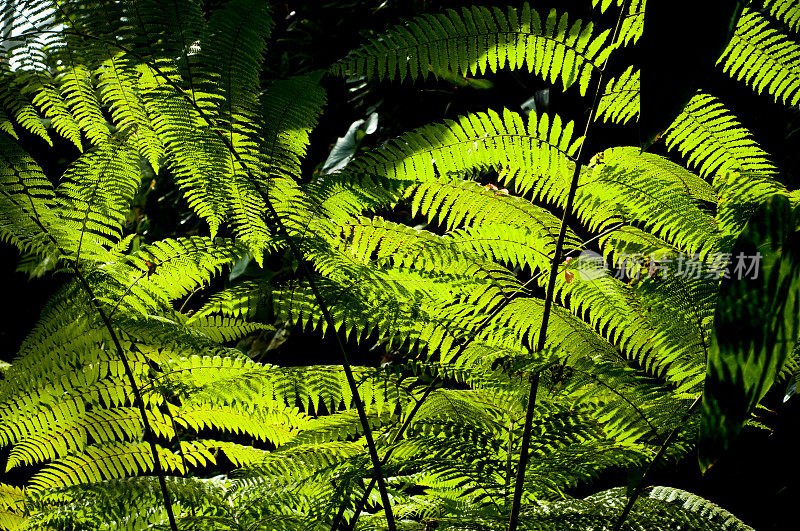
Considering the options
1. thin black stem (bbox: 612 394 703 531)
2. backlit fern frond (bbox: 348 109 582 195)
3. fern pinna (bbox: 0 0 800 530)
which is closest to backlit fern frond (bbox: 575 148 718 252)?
fern pinna (bbox: 0 0 800 530)

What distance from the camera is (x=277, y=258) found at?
319 centimetres

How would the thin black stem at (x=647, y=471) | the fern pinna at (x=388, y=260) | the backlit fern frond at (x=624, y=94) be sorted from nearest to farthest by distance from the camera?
the thin black stem at (x=647, y=471) < the fern pinna at (x=388, y=260) < the backlit fern frond at (x=624, y=94)

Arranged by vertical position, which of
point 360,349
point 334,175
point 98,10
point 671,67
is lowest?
point 360,349

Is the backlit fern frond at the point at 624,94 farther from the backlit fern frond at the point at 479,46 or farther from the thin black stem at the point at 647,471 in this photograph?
the thin black stem at the point at 647,471

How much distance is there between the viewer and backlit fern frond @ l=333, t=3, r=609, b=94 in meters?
0.99

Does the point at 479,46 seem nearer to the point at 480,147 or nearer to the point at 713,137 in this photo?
the point at 480,147

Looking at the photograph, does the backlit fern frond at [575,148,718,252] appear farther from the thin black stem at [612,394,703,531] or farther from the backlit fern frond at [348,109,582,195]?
the thin black stem at [612,394,703,531]

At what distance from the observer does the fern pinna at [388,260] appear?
0.89 m

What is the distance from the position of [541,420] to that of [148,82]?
837mm

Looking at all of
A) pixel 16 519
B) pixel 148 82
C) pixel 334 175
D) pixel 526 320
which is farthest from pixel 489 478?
pixel 16 519

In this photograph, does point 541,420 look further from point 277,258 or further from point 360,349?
point 277,258

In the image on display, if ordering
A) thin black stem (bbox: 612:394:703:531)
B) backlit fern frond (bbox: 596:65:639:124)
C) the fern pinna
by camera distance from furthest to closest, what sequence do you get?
backlit fern frond (bbox: 596:65:639:124), the fern pinna, thin black stem (bbox: 612:394:703:531)

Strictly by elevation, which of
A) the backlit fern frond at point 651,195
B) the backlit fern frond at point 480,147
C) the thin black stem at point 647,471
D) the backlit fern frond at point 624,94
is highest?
the backlit fern frond at point 624,94

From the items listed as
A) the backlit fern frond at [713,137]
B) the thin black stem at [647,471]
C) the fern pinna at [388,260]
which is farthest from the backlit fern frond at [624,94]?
the thin black stem at [647,471]
